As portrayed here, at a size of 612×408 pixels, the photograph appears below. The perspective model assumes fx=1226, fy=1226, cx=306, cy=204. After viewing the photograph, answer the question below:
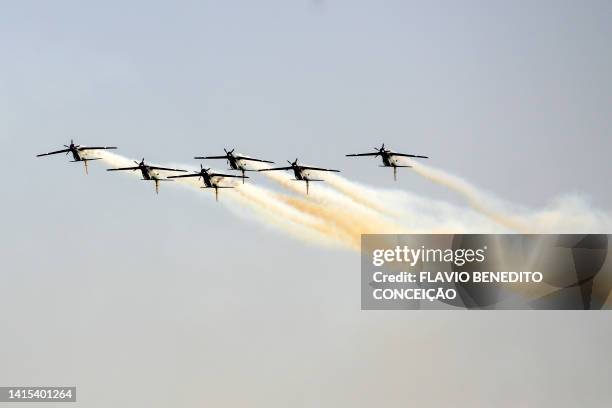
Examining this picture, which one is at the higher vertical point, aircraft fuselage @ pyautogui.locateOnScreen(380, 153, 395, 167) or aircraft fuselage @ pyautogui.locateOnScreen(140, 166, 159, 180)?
aircraft fuselage @ pyautogui.locateOnScreen(380, 153, 395, 167)

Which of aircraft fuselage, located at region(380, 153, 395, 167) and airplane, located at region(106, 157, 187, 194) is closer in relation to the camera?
aircraft fuselage, located at region(380, 153, 395, 167)

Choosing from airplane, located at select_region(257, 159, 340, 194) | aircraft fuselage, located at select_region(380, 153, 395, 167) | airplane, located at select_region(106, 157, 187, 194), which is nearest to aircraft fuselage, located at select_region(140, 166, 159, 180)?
airplane, located at select_region(106, 157, 187, 194)

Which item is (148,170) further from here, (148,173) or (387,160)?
(387,160)

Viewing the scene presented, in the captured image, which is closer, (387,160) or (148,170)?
(387,160)

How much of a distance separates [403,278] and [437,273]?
3.41 m

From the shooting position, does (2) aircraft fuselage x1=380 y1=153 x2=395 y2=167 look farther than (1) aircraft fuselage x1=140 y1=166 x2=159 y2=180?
No

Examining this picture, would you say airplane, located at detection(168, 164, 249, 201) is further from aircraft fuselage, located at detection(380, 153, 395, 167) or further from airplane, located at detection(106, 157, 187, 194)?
aircraft fuselage, located at detection(380, 153, 395, 167)

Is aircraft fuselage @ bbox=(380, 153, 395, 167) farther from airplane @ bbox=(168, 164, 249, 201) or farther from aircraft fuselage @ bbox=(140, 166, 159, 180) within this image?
aircraft fuselage @ bbox=(140, 166, 159, 180)

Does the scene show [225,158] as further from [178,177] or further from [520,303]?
[520,303]

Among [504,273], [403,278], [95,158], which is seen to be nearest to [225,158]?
[95,158]

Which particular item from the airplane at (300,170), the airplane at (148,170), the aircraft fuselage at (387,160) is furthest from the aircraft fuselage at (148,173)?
the aircraft fuselage at (387,160)

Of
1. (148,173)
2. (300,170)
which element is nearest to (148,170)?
(148,173)

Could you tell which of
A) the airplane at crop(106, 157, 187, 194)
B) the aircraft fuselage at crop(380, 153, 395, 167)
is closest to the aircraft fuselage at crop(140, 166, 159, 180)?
the airplane at crop(106, 157, 187, 194)

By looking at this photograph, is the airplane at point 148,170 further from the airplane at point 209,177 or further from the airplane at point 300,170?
the airplane at point 300,170
